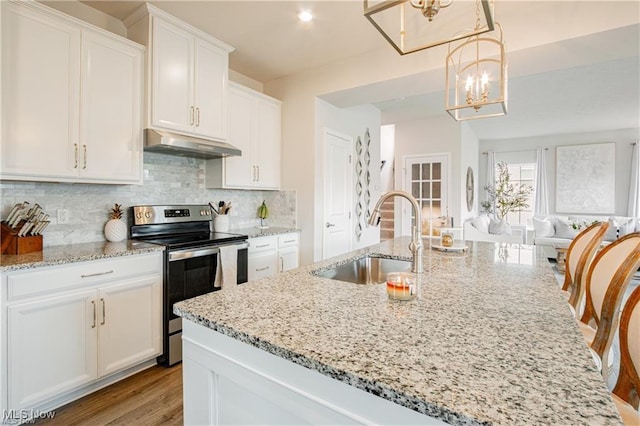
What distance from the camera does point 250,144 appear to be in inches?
134

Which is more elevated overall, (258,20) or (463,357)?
(258,20)

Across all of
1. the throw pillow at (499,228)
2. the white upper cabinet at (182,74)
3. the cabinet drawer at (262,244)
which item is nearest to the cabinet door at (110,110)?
the white upper cabinet at (182,74)

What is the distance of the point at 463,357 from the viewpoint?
726 millimetres

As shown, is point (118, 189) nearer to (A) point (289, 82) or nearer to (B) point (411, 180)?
(A) point (289, 82)

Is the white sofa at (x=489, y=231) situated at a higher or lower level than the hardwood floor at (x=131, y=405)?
higher

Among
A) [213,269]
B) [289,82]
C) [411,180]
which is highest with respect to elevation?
[289,82]

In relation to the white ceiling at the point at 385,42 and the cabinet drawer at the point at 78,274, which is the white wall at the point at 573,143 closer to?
the white ceiling at the point at 385,42

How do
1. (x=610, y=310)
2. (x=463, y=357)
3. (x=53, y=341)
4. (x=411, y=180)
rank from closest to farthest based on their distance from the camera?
(x=463, y=357)
(x=610, y=310)
(x=53, y=341)
(x=411, y=180)

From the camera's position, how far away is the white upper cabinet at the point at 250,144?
3.18 meters

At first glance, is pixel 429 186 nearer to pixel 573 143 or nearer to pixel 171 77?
pixel 573 143

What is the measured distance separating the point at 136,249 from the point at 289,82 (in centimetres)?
247

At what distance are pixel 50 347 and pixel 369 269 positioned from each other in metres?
1.84

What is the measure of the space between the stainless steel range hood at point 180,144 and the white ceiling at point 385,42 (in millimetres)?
918

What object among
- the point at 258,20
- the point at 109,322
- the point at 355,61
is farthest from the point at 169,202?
the point at 355,61
